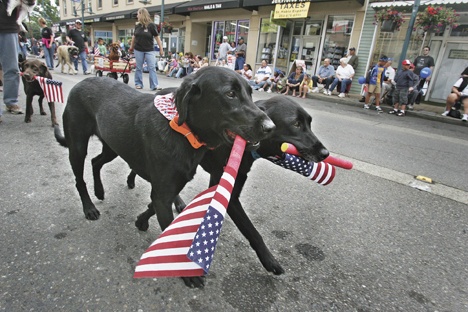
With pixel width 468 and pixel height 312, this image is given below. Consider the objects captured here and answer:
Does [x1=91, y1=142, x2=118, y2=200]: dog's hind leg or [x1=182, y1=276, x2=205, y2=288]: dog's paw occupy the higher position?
[x1=91, y1=142, x2=118, y2=200]: dog's hind leg

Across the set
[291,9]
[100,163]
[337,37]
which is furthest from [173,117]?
[291,9]

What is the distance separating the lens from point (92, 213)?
2.24 m

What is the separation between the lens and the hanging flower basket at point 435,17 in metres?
10.0

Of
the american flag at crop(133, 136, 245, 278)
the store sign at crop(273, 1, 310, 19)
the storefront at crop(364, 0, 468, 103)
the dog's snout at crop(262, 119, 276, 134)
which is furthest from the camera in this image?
the store sign at crop(273, 1, 310, 19)

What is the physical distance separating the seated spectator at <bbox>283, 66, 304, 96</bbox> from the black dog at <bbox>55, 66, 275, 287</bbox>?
10.9m

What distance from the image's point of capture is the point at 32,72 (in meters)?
4.61

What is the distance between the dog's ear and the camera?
1.55 metres

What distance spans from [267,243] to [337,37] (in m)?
14.6

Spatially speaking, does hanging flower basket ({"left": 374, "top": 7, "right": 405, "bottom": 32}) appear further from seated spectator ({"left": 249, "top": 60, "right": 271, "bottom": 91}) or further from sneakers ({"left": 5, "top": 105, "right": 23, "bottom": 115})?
sneakers ({"left": 5, "top": 105, "right": 23, "bottom": 115})

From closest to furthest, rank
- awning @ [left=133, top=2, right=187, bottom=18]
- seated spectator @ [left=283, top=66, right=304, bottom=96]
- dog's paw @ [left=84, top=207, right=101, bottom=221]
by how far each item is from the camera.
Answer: dog's paw @ [left=84, top=207, right=101, bottom=221], seated spectator @ [left=283, top=66, right=304, bottom=96], awning @ [left=133, top=2, right=187, bottom=18]

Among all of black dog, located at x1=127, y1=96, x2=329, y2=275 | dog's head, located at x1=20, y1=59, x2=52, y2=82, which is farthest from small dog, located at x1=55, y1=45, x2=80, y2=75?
black dog, located at x1=127, y1=96, x2=329, y2=275

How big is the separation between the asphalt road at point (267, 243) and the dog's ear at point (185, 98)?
962 mm

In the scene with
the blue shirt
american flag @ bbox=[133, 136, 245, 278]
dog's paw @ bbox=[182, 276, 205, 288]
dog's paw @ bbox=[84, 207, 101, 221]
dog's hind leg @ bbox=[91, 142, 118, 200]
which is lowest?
dog's paw @ bbox=[84, 207, 101, 221]

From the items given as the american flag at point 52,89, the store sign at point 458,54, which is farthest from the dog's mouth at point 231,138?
the store sign at point 458,54
